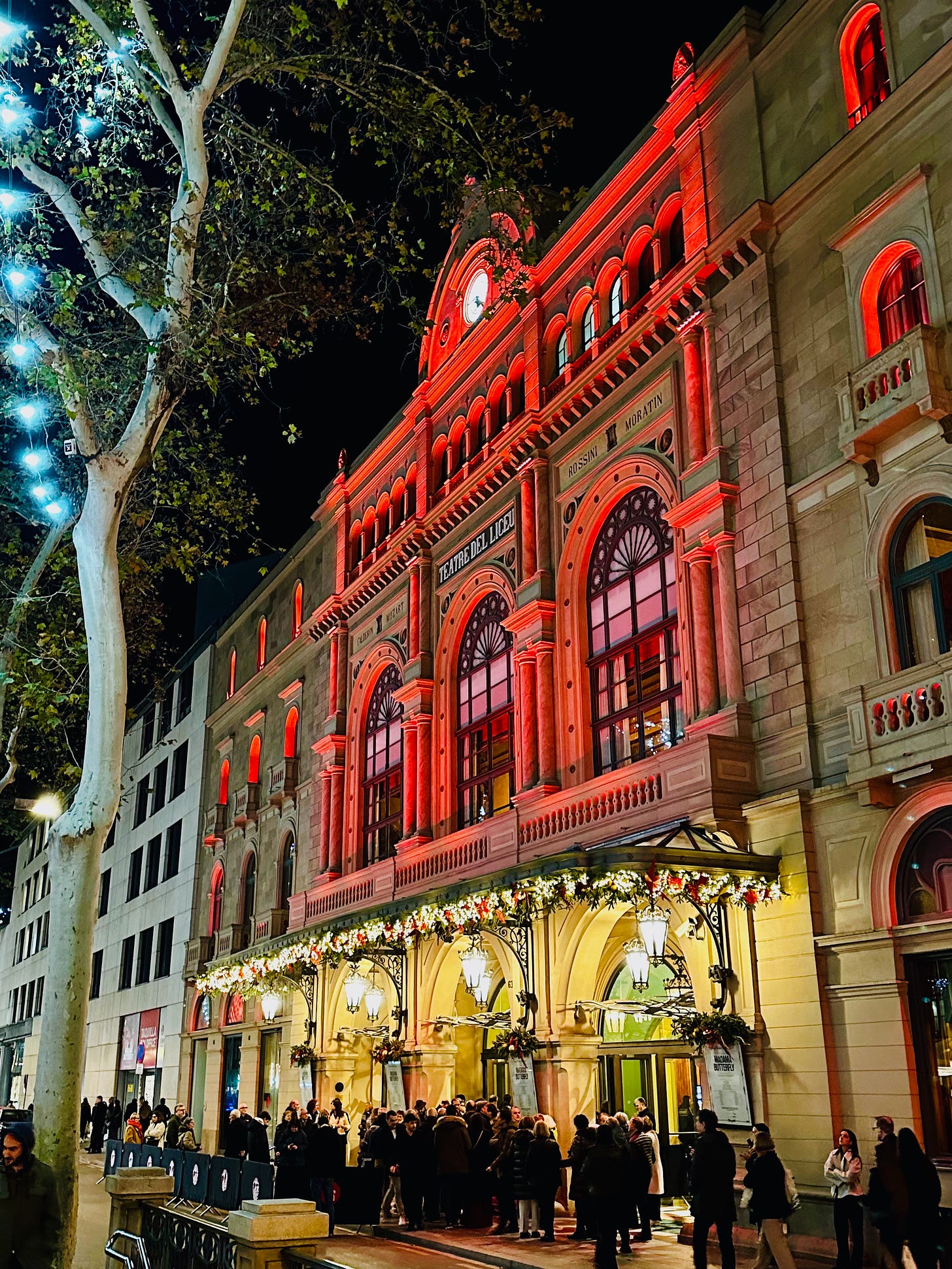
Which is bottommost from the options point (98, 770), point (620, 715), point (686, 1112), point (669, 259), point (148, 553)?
point (686, 1112)

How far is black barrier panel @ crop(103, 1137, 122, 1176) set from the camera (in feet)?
74.5

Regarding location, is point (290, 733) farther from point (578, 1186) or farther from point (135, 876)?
point (578, 1186)

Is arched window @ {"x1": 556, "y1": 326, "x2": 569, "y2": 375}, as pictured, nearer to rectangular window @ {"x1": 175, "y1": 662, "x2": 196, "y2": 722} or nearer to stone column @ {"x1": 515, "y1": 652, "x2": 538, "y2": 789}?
stone column @ {"x1": 515, "y1": 652, "x2": 538, "y2": 789}

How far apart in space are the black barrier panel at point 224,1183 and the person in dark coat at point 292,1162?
1.91 feet

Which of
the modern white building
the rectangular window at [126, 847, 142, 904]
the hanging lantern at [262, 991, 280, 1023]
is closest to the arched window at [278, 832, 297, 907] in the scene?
the hanging lantern at [262, 991, 280, 1023]

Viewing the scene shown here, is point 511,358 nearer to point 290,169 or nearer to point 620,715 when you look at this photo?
point 620,715

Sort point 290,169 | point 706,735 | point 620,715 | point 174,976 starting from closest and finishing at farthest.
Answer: point 290,169
point 706,735
point 620,715
point 174,976

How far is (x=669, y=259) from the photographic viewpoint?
21797mm

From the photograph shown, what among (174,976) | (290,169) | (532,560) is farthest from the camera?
(174,976)

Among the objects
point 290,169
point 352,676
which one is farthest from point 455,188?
point 352,676

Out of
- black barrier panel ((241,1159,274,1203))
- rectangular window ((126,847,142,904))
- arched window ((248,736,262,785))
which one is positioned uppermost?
arched window ((248,736,262,785))

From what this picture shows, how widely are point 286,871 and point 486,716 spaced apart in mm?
12709

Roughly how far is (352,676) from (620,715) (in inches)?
512

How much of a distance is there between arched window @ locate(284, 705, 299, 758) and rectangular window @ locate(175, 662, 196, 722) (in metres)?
11.7
